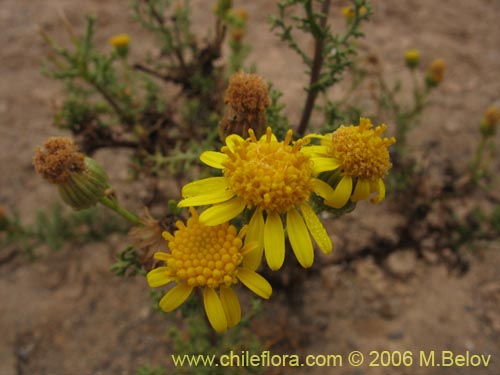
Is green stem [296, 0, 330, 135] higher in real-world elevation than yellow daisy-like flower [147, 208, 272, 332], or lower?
higher

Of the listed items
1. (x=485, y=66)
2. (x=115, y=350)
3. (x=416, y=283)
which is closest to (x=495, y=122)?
(x=416, y=283)

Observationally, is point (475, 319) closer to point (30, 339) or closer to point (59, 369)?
point (59, 369)

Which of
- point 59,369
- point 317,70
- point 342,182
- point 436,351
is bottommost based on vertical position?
point 59,369

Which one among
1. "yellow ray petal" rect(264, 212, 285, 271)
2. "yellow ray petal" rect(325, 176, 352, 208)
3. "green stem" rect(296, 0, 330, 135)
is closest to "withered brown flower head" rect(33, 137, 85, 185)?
"yellow ray petal" rect(264, 212, 285, 271)

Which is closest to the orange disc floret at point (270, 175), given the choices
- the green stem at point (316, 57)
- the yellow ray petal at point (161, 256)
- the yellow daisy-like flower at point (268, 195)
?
the yellow daisy-like flower at point (268, 195)

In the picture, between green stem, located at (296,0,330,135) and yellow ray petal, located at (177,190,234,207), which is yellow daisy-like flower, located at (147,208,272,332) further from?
green stem, located at (296,0,330,135)

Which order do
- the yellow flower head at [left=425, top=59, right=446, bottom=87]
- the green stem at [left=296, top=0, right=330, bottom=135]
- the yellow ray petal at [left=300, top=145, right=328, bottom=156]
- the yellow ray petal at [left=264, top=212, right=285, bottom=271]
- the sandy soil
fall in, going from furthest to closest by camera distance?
the yellow flower head at [left=425, top=59, right=446, bottom=87]
the sandy soil
the green stem at [left=296, top=0, right=330, bottom=135]
the yellow ray petal at [left=300, top=145, right=328, bottom=156]
the yellow ray petal at [left=264, top=212, right=285, bottom=271]

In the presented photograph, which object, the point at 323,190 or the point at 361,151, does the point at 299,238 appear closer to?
the point at 323,190
